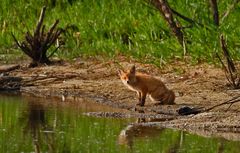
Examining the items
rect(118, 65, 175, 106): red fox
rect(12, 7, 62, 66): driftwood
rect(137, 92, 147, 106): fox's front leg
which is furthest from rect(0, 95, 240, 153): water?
rect(12, 7, 62, 66): driftwood

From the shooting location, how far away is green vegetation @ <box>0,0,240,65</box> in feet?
38.0

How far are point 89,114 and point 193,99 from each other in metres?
1.34

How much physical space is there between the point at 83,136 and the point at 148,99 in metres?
2.98

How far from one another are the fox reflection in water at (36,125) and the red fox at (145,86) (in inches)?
39.2

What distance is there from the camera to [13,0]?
60.3 ft

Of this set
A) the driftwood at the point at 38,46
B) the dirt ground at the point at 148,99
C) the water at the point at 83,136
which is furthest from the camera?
the driftwood at the point at 38,46

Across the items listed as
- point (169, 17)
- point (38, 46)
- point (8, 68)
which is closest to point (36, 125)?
point (169, 17)

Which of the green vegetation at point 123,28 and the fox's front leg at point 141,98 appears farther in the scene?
the green vegetation at point 123,28

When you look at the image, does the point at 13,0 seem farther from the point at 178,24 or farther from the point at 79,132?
the point at 79,132

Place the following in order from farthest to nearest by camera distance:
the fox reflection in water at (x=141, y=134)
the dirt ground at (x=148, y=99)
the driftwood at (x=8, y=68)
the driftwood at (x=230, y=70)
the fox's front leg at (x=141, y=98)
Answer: the driftwood at (x=8, y=68) → the fox's front leg at (x=141, y=98) → the driftwood at (x=230, y=70) → the dirt ground at (x=148, y=99) → the fox reflection in water at (x=141, y=134)

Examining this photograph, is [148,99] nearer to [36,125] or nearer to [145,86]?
[145,86]

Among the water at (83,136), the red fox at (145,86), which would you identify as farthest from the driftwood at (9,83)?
the water at (83,136)

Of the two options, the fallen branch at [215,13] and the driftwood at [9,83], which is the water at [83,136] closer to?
the fallen branch at [215,13]

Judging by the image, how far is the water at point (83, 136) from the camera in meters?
8.42
